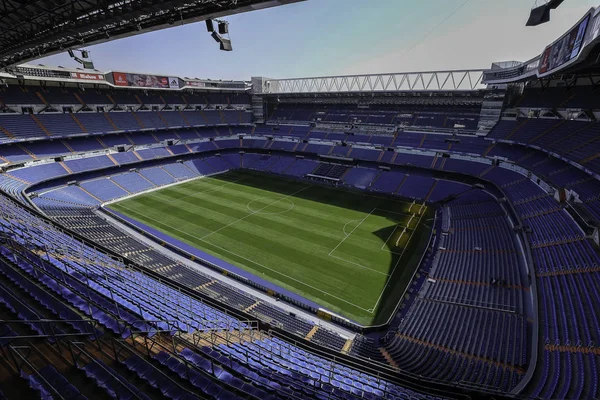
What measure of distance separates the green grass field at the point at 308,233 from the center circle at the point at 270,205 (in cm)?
11

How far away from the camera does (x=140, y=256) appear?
2123cm

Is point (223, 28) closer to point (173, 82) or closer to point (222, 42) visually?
point (222, 42)

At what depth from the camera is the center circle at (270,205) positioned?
32094 mm

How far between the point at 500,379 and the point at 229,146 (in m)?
48.0

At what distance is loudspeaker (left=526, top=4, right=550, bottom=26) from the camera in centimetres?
826

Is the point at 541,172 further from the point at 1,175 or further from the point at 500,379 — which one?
the point at 1,175

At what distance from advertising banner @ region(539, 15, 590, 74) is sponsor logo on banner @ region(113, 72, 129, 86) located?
4949 centimetres

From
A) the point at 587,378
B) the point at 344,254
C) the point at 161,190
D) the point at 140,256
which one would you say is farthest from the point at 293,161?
the point at 587,378

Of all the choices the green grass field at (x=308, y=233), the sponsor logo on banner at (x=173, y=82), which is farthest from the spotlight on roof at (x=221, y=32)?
the sponsor logo on banner at (x=173, y=82)

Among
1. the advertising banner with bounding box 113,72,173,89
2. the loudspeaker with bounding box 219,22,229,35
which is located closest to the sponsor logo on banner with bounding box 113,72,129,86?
the advertising banner with bounding box 113,72,173,89

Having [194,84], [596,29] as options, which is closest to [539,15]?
[596,29]

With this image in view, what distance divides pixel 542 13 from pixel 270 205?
28.2 meters

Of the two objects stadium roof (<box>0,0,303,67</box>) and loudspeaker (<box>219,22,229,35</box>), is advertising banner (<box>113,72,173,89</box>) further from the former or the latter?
loudspeaker (<box>219,22,229,35</box>)

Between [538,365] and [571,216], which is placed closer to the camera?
[538,365]
